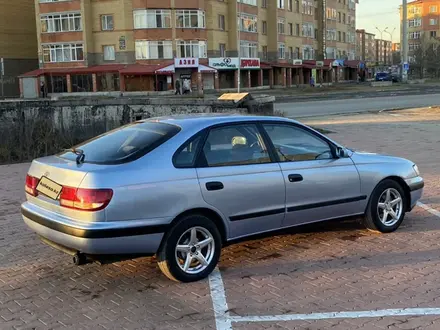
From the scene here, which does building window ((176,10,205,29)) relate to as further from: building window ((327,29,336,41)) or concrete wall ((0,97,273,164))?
concrete wall ((0,97,273,164))

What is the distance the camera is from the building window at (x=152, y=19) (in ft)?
193

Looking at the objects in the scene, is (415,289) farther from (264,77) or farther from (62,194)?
(264,77)

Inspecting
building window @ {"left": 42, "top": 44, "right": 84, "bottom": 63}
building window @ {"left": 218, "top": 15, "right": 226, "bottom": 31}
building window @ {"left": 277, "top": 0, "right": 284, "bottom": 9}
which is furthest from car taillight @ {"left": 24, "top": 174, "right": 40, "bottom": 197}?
building window @ {"left": 277, "top": 0, "right": 284, "bottom": 9}

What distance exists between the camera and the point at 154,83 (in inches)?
2347

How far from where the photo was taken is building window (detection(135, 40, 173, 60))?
193 ft

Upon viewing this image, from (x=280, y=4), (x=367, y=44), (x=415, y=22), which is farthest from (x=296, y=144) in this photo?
(x=367, y=44)

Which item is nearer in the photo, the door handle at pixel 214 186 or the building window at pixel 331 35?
the door handle at pixel 214 186

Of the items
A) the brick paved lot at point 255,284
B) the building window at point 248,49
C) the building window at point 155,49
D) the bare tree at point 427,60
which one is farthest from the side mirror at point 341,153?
the bare tree at point 427,60

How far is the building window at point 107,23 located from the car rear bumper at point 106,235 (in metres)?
59.3

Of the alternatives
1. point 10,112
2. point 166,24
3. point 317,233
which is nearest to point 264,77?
point 166,24

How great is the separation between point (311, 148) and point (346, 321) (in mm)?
2270

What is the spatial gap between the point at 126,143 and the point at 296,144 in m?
1.88

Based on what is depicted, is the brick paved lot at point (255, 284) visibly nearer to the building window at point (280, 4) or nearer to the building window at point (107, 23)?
the building window at point (107, 23)

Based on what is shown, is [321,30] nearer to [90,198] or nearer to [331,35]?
[331,35]
